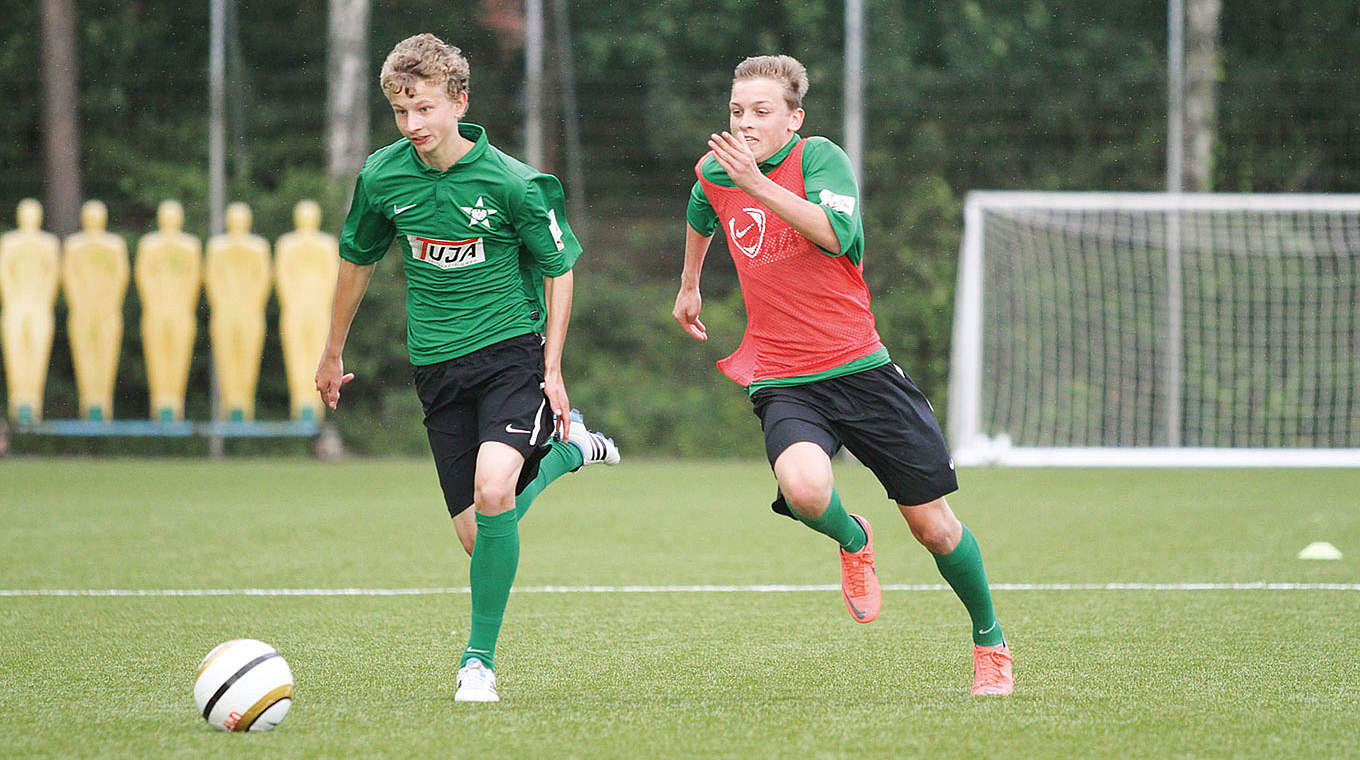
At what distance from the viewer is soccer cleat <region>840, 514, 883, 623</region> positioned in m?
4.61

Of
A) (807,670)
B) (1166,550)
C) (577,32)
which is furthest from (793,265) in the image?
(577,32)

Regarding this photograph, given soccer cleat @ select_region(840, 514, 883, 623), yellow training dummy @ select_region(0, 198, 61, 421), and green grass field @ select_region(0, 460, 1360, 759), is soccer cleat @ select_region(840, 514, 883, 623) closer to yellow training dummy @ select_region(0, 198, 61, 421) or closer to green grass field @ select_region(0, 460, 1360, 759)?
green grass field @ select_region(0, 460, 1360, 759)

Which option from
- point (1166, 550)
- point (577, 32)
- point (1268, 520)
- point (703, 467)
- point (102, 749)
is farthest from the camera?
point (577, 32)

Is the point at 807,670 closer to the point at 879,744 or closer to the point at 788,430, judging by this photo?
the point at 788,430

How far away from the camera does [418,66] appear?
4184 millimetres

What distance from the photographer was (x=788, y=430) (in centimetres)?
432

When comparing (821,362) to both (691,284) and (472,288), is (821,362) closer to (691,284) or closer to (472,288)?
(691,284)

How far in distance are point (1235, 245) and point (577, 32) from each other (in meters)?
6.52

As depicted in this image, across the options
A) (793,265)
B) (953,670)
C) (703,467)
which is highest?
(793,265)

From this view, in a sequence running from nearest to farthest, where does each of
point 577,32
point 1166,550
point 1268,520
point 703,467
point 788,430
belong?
point 788,430 → point 1166,550 → point 1268,520 → point 703,467 → point 577,32

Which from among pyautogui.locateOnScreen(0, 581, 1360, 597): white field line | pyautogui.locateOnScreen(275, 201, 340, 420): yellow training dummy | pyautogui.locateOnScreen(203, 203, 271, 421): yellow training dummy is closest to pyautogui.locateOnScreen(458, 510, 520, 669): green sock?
pyautogui.locateOnScreen(0, 581, 1360, 597): white field line

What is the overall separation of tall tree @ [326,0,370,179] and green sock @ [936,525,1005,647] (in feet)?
38.5

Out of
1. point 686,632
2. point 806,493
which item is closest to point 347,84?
point 686,632

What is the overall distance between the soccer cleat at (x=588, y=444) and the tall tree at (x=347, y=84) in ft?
35.4
